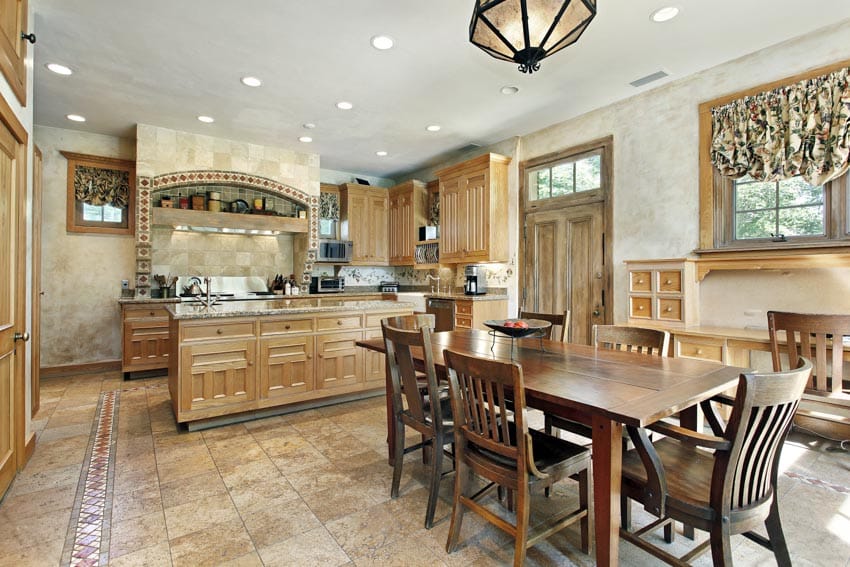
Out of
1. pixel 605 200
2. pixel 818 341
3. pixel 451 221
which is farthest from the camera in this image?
pixel 451 221

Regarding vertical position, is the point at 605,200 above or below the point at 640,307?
above

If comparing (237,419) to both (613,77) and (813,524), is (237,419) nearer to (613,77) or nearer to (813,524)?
(813,524)

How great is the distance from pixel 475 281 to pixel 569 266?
124 centimetres

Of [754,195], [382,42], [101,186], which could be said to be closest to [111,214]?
[101,186]

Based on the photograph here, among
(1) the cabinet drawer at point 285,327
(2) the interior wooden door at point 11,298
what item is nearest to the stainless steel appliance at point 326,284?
(1) the cabinet drawer at point 285,327

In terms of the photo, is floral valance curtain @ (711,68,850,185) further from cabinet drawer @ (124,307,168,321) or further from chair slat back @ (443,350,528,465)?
cabinet drawer @ (124,307,168,321)

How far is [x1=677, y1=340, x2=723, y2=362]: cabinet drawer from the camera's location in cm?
323

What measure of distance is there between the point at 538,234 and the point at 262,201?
3.77 m

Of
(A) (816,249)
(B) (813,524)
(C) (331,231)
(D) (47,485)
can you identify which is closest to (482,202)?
(C) (331,231)

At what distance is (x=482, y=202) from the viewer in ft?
17.9

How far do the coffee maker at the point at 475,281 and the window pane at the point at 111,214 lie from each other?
179 inches

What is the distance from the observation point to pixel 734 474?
1.35 meters

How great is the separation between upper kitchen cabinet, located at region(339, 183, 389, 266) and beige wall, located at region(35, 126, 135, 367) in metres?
2.89

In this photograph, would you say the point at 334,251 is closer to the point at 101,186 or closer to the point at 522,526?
the point at 101,186
